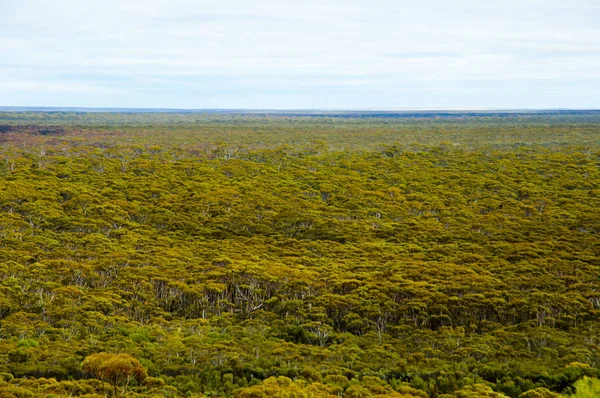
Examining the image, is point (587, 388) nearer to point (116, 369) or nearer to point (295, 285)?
point (116, 369)

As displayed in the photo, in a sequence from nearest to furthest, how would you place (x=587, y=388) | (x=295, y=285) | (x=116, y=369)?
(x=587, y=388) → (x=116, y=369) → (x=295, y=285)

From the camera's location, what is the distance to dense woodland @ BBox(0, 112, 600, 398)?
829 inches

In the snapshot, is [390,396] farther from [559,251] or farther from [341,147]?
[341,147]

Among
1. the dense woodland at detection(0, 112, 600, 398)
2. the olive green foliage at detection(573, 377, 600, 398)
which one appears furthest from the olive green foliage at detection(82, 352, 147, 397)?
the olive green foliage at detection(573, 377, 600, 398)

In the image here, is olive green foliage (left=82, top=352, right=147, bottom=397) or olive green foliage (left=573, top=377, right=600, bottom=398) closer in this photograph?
olive green foliage (left=573, top=377, right=600, bottom=398)

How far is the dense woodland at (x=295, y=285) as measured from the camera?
21047 millimetres

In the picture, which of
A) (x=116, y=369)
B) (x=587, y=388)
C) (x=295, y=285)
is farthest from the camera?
(x=295, y=285)

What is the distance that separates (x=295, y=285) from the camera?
31.4 metres

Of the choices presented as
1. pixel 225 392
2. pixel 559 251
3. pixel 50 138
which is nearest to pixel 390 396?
pixel 225 392

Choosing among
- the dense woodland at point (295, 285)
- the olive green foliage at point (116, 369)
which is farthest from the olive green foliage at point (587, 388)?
the olive green foliage at point (116, 369)

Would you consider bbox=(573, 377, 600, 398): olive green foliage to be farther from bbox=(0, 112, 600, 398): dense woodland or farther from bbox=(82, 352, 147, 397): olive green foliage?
bbox=(82, 352, 147, 397): olive green foliage

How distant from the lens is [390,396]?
18.2 metres

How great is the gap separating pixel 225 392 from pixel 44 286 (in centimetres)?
1447

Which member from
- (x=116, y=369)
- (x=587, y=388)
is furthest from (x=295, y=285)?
(x=587, y=388)
